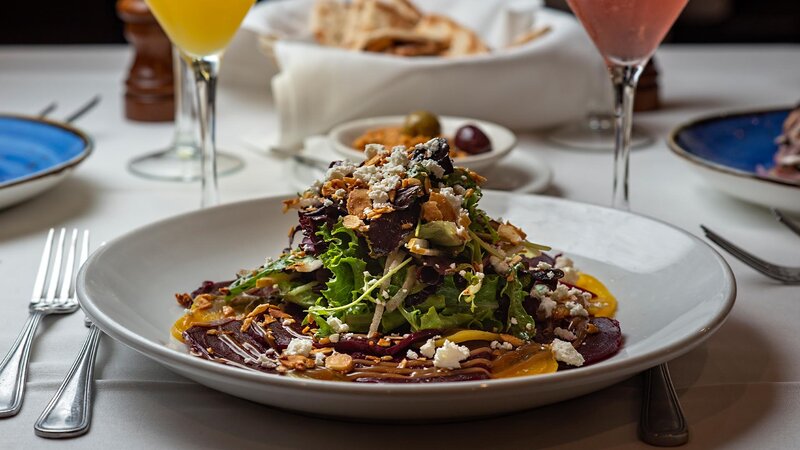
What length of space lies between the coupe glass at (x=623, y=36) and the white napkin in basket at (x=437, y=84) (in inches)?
25.9

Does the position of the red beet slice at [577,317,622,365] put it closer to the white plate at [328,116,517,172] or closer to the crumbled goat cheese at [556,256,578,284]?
the crumbled goat cheese at [556,256,578,284]

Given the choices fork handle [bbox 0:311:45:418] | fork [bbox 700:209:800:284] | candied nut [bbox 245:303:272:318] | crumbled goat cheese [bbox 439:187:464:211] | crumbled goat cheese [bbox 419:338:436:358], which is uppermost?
crumbled goat cheese [bbox 439:187:464:211]

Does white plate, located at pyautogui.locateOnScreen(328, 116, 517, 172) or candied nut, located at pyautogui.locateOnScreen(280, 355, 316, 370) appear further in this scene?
white plate, located at pyautogui.locateOnScreen(328, 116, 517, 172)

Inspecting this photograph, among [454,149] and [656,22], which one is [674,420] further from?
[454,149]

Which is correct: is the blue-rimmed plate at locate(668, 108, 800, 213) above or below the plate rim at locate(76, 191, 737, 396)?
below

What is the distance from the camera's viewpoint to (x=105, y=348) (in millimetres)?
1083

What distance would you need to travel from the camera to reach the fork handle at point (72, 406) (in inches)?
35.4

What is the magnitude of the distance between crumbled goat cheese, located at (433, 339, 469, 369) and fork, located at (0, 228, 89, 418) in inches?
16.5

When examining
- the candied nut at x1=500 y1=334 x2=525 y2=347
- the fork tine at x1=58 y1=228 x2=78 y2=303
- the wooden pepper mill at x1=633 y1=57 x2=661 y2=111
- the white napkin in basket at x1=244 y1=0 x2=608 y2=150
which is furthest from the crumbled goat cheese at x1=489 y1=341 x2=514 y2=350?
the wooden pepper mill at x1=633 y1=57 x2=661 y2=111

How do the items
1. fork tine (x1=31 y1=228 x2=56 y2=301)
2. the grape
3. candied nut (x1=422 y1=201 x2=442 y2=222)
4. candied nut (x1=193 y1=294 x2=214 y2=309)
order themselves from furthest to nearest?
the grape < fork tine (x1=31 y1=228 x2=56 y2=301) < candied nut (x1=193 y1=294 x2=214 y2=309) < candied nut (x1=422 y1=201 x2=442 y2=222)

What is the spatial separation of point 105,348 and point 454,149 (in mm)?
925

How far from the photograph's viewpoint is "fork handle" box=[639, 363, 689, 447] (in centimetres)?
88

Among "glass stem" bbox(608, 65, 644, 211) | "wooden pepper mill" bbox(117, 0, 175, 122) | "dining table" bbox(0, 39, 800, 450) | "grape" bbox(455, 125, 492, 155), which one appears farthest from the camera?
"wooden pepper mill" bbox(117, 0, 175, 122)

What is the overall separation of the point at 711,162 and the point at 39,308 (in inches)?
43.8
